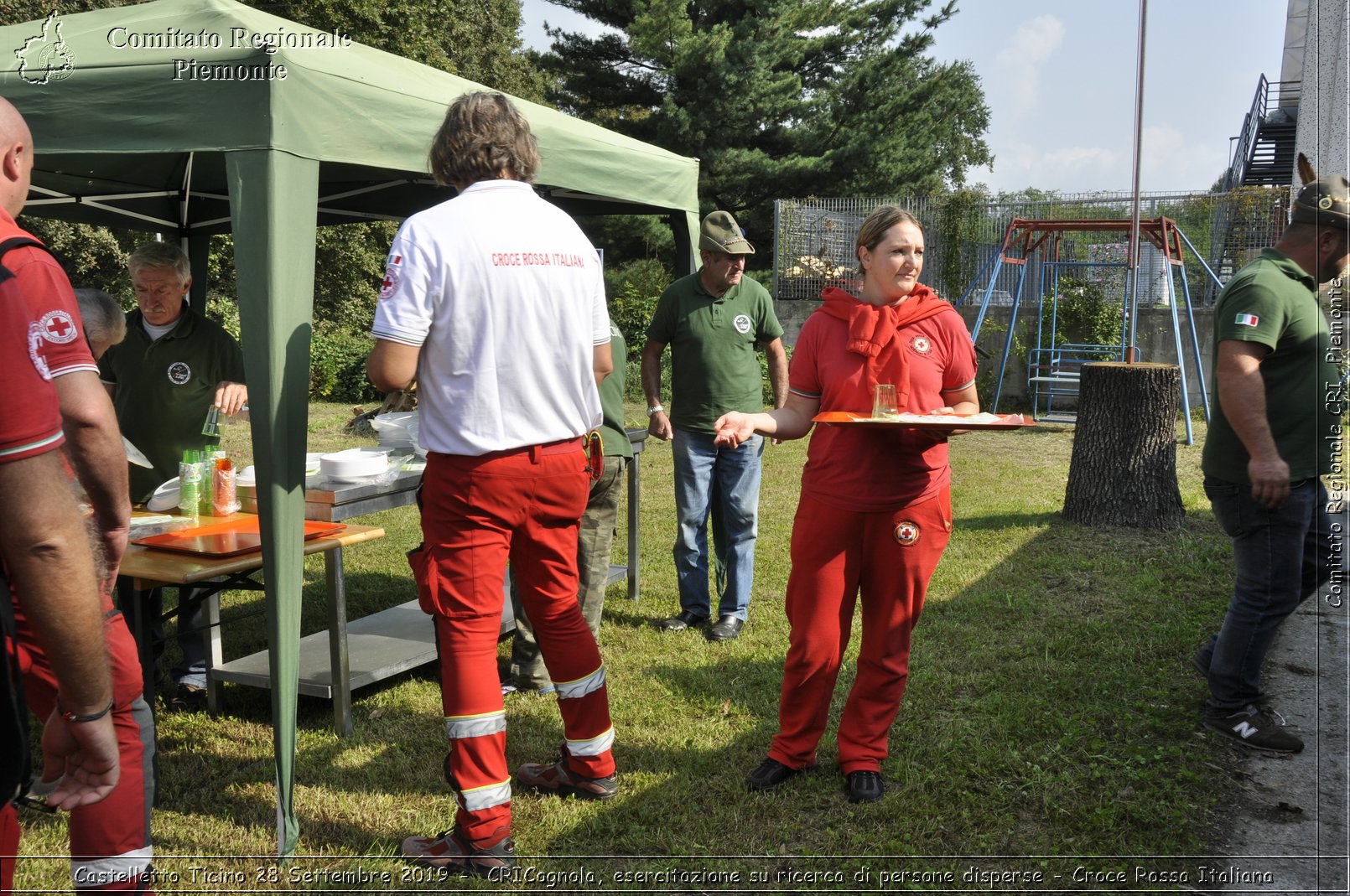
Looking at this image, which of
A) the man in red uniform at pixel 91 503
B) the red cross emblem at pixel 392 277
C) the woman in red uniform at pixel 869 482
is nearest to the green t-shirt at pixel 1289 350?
the woman in red uniform at pixel 869 482

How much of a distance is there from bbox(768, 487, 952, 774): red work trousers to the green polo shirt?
8.61 feet

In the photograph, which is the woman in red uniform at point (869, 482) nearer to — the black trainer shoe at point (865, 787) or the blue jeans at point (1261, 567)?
the black trainer shoe at point (865, 787)

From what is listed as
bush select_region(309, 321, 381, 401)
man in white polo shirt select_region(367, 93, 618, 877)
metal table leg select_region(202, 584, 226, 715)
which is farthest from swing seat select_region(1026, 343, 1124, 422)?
man in white polo shirt select_region(367, 93, 618, 877)

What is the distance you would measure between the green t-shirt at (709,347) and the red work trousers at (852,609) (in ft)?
5.95

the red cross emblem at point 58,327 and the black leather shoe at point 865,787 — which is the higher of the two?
the red cross emblem at point 58,327

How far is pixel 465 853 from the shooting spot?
9.66 feet

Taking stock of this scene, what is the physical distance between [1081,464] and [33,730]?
21.3 ft

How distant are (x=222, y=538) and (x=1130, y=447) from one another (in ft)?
19.5

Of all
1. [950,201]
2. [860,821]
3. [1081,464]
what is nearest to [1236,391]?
[860,821]

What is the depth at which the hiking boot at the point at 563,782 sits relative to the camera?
11.1ft

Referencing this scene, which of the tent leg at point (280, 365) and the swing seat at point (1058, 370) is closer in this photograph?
the tent leg at point (280, 365)

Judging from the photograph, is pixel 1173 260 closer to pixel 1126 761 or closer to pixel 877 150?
pixel 877 150

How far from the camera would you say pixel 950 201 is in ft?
56.6

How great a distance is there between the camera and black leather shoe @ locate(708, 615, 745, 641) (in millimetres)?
5074
